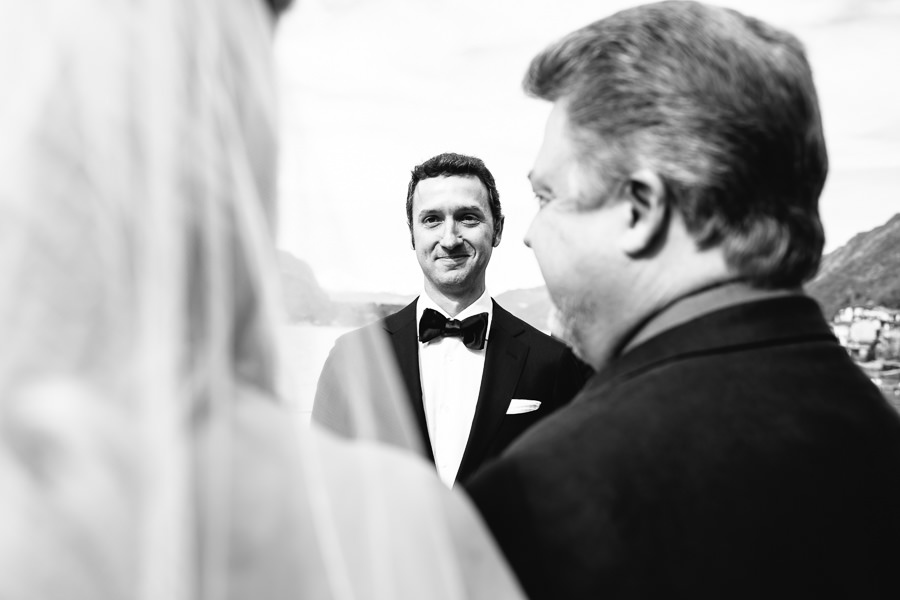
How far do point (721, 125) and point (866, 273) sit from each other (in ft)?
22.1

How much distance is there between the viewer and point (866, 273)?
23.0 feet

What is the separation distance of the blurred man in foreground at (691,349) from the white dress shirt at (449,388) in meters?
2.11

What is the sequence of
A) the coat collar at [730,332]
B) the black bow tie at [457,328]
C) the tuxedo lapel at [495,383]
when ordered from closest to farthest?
1. the coat collar at [730,332]
2. the tuxedo lapel at [495,383]
3. the black bow tie at [457,328]

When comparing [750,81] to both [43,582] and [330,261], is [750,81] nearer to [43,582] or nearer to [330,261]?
[330,261]

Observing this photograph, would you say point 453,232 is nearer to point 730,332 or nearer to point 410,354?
point 410,354

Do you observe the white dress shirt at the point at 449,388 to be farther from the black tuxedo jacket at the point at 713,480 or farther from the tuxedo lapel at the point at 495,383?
the black tuxedo jacket at the point at 713,480

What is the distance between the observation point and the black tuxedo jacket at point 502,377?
3.25 metres

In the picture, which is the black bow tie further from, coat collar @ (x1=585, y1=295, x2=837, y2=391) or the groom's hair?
coat collar @ (x1=585, y1=295, x2=837, y2=391)

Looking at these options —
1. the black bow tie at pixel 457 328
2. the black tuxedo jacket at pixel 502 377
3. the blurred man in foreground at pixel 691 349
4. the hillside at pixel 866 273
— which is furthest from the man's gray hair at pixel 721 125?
the hillside at pixel 866 273

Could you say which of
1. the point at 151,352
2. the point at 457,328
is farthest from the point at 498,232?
the point at 151,352

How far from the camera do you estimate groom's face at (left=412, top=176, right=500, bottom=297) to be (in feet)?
11.9

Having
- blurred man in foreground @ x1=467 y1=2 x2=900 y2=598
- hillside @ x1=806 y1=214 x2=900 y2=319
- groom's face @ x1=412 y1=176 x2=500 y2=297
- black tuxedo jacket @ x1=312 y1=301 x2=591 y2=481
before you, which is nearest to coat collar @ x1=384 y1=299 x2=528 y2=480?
black tuxedo jacket @ x1=312 y1=301 x2=591 y2=481

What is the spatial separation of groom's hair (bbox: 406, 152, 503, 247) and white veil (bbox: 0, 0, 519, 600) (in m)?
3.10

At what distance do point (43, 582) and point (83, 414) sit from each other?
0.11 meters
